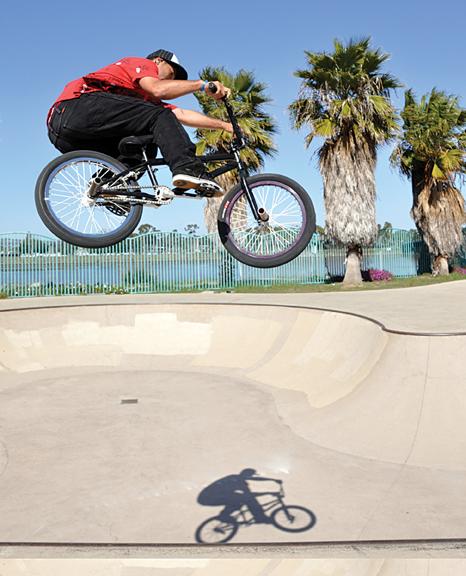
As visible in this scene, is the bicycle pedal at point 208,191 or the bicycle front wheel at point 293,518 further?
the bicycle front wheel at point 293,518

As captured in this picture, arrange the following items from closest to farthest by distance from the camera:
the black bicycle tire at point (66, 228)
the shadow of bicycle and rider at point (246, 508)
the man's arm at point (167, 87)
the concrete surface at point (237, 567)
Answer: the man's arm at point (167, 87), the black bicycle tire at point (66, 228), the concrete surface at point (237, 567), the shadow of bicycle and rider at point (246, 508)

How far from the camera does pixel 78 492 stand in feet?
27.4

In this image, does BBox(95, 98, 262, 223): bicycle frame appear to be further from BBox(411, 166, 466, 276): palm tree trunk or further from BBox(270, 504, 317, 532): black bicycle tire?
BBox(411, 166, 466, 276): palm tree trunk

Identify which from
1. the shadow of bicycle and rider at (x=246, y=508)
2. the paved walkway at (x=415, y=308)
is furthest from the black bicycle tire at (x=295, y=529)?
the paved walkway at (x=415, y=308)

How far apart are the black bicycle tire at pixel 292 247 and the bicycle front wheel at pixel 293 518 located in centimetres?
497

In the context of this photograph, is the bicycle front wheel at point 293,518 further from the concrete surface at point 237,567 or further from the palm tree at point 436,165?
the palm tree at point 436,165

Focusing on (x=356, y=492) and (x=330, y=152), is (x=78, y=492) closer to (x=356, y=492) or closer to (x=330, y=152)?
(x=356, y=492)

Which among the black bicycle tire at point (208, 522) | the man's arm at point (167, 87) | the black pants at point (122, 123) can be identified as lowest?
the black bicycle tire at point (208, 522)

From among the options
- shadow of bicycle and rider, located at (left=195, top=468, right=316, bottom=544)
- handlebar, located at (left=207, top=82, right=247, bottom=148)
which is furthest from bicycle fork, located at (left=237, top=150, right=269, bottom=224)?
shadow of bicycle and rider, located at (left=195, top=468, right=316, bottom=544)

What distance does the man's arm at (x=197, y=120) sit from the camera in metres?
3.54

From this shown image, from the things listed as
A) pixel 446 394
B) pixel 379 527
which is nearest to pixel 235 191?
pixel 379 527

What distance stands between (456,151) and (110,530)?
28611mm

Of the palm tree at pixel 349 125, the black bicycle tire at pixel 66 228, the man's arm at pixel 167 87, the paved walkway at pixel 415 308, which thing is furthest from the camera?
the palm tree at pixel 349 125

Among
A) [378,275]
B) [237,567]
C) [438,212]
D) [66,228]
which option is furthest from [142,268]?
[66,228]
